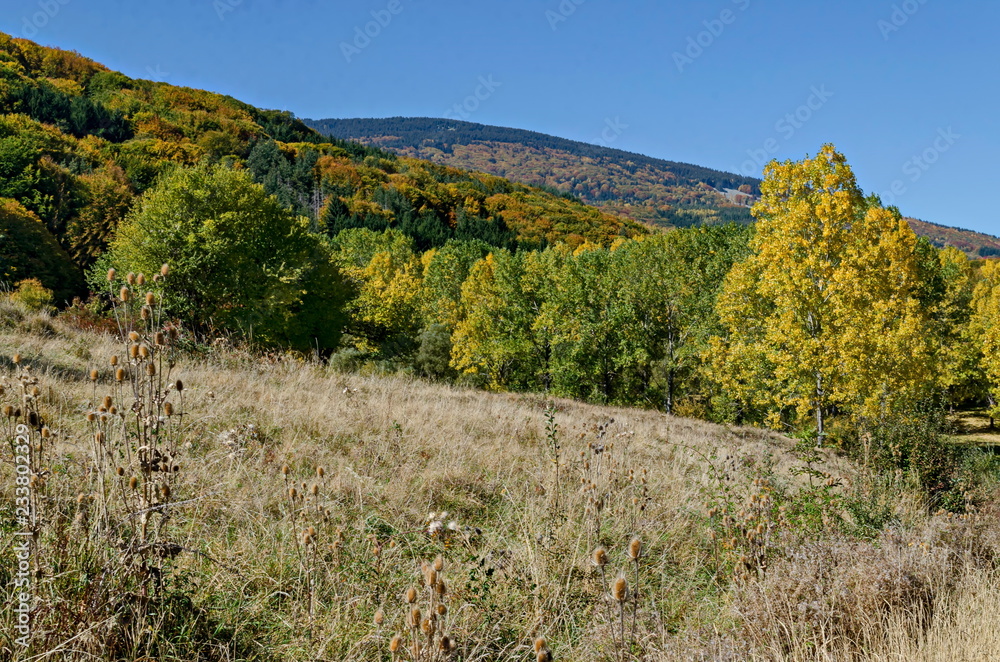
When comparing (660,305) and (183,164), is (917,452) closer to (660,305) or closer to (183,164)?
(660,305)

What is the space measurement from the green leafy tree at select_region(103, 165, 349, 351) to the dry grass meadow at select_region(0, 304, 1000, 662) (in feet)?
45.6

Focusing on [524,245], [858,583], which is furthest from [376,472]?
[524,245]

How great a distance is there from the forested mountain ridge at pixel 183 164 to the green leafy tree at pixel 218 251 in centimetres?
1780

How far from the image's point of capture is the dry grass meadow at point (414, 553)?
246cm

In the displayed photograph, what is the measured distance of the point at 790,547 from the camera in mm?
4109

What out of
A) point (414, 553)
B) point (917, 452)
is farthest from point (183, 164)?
point (917, 452)

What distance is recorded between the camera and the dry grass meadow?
2.46m

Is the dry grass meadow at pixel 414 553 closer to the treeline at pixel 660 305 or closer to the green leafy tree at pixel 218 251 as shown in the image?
the treeline at pixel 660 305

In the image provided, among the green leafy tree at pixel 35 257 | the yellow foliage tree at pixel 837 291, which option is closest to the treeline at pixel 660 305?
the yellow foliage tree at pixel 837 291

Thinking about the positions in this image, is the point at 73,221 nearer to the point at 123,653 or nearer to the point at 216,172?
the point at 216,172

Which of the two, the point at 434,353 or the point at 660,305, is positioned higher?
the point at 660,305

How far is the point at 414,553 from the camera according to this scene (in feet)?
12.5

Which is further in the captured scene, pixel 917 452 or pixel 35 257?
pixel 35 257

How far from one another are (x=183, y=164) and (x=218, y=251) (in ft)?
133
